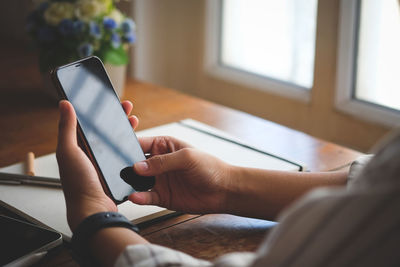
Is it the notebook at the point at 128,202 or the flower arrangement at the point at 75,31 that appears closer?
the notebook at the point at 128,202

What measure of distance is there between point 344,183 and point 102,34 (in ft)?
2.93

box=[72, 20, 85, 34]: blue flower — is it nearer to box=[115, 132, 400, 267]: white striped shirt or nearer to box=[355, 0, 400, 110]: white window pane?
box=[355, 0, 400, 110]: white window pane

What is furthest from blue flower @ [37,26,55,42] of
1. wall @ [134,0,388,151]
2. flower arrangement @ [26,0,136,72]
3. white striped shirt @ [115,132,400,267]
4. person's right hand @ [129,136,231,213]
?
white striped shirt @ [115,132,400,267]

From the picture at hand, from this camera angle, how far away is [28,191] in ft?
2.98

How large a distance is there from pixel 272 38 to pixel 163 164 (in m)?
1.41

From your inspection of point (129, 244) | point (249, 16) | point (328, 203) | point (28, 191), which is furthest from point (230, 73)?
point (328, 203)

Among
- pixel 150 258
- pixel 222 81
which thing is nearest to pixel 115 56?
pixel 222 81

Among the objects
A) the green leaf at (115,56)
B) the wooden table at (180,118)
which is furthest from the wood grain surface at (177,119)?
the green leaf at (115,56)

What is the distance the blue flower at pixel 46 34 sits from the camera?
1.46 meters

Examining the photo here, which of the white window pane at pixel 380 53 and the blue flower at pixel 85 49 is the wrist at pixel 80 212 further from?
the white window pane at pixel 380 53

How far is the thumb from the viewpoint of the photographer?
799 millimetres

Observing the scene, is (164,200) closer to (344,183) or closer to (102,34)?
(344,183)

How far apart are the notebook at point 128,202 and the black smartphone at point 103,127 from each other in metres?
0.05

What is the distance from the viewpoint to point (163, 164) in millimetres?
799
